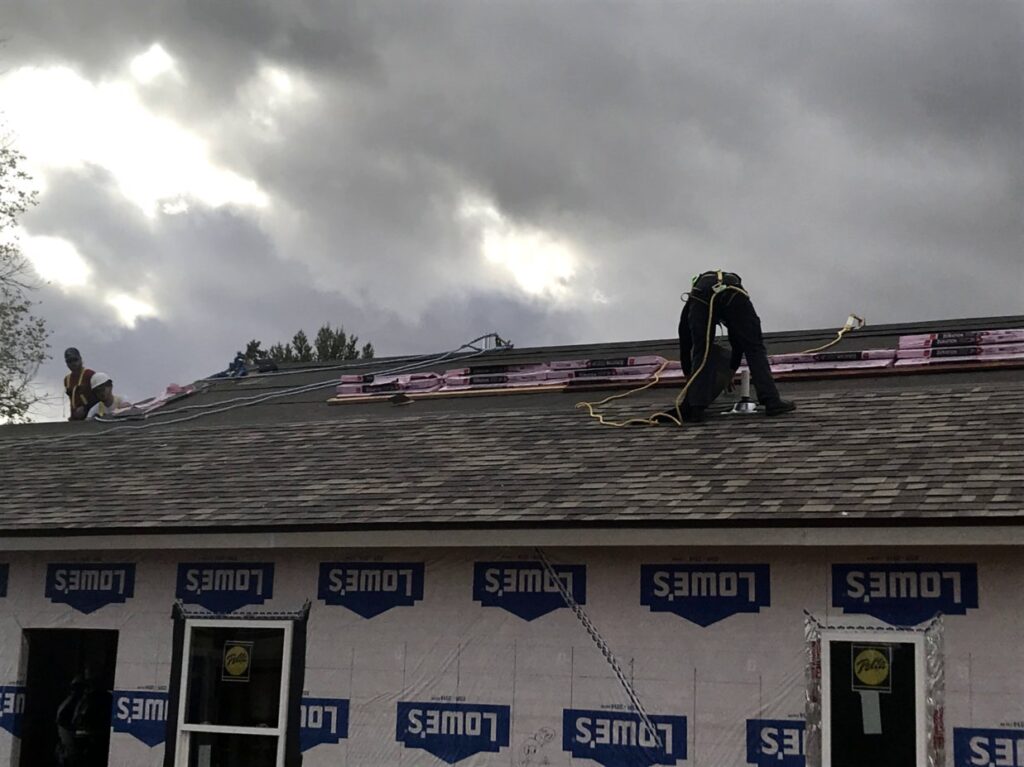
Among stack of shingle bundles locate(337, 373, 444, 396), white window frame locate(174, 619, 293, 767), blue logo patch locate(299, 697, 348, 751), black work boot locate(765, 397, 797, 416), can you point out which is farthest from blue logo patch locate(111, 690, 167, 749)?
black work boot locate(765, 397, 797, 416)

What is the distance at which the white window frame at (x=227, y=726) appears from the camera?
10.4 meters

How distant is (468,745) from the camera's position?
32.0 feet

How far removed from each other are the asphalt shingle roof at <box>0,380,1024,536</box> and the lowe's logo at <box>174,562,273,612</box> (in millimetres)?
504

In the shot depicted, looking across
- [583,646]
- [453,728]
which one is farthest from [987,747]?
[453,728]

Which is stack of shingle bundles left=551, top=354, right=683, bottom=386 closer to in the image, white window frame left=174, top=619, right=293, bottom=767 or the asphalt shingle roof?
the asphalt shingle roof

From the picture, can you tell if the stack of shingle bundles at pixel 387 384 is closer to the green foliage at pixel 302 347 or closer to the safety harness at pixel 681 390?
the safety harness at pixel 681 390

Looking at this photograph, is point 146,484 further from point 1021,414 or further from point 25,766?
point 1021,414

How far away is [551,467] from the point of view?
10719 millimetres

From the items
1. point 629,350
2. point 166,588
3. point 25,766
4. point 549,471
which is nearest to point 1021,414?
point 549,471

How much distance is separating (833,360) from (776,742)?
15.8ft

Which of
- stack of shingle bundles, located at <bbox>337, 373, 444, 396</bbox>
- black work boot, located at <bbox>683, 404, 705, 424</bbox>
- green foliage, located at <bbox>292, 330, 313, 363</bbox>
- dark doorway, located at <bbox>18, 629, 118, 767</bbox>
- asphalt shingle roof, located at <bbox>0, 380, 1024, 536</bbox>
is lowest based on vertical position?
dark doorway, located at <bbox>18, 629, 118, 767</bbox>

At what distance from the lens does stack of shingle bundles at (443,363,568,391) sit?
13.8m

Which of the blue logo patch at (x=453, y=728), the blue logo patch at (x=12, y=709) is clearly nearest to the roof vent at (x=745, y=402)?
the blue logo patch at (x=453, y=728)

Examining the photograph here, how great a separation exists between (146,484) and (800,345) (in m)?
6.67
